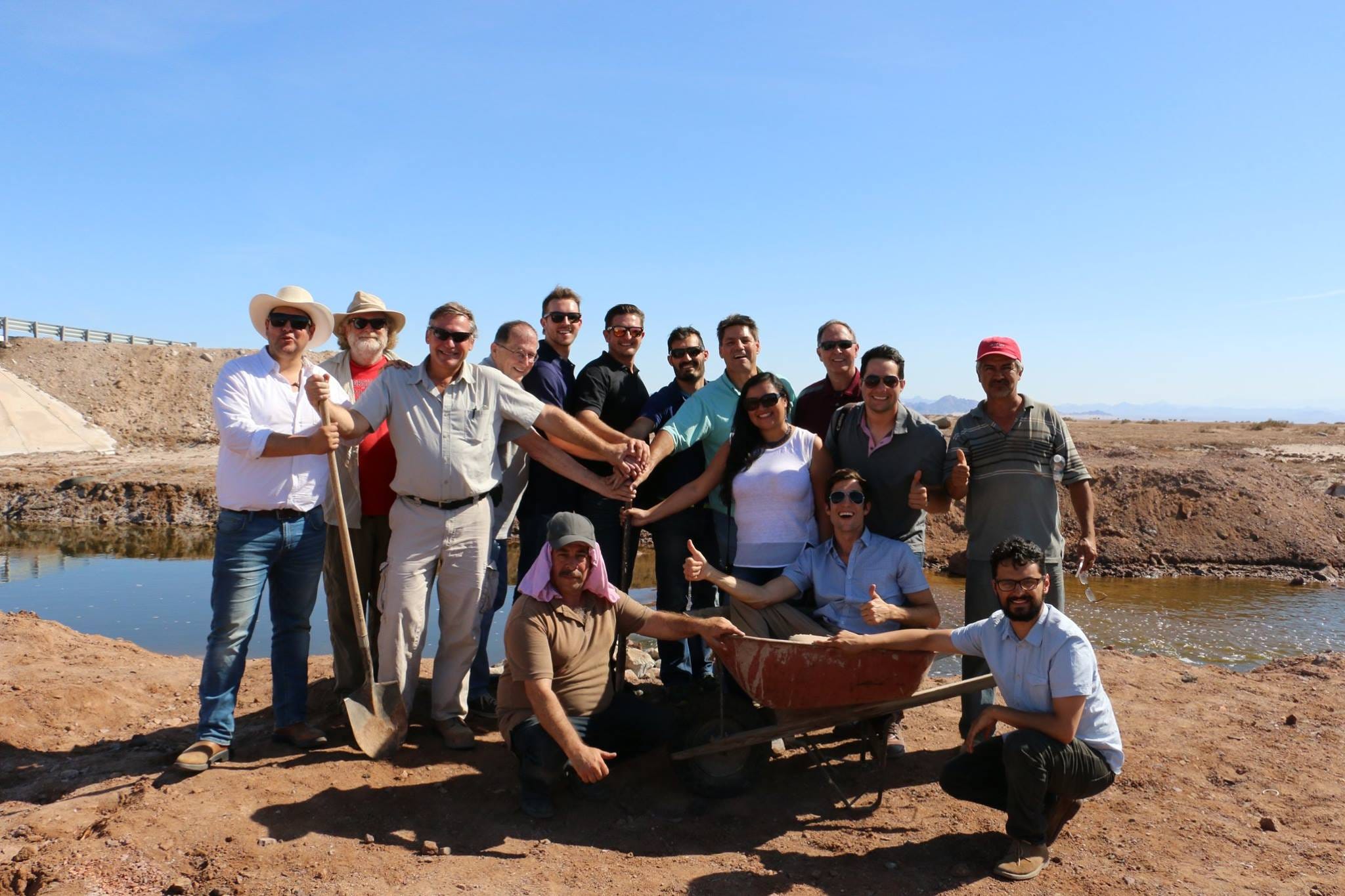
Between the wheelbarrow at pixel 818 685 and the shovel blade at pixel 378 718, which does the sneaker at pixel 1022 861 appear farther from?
the shovel blade at pixel 378 718

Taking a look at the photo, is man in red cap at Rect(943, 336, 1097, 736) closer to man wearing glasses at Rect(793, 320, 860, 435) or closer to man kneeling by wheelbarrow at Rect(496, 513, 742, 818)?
man wearing glasses at Rect(793, 320, 860, 435)

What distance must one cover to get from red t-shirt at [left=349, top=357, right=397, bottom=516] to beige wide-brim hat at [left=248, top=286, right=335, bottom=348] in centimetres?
35

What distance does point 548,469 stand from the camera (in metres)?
5.24

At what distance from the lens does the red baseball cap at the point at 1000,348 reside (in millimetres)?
4426

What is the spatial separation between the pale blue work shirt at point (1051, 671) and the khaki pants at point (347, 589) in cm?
307

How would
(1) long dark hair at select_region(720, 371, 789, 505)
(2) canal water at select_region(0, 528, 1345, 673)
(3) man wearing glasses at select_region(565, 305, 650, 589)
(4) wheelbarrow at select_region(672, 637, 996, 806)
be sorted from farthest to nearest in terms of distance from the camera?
(2) canal water at select_region(0, 528, 1345, 673)
(3) man wearing glasses at select_region(565, 305, 650, 589)
(1) long dark hair at select_region(720, 371, 789, 505)
(4) wheelbarrow at select_region(672, 637, 996, 806)

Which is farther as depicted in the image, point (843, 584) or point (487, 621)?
point (487, 621)

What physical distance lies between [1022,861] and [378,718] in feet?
9.80

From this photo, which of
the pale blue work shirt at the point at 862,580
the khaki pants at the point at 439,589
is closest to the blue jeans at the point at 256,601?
the khaki pants at the point at 439,589

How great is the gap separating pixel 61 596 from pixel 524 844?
35.8 feet

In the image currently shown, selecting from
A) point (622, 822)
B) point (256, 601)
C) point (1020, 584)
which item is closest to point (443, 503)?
point (256, 601)

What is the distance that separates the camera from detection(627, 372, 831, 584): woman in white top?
4461 mm

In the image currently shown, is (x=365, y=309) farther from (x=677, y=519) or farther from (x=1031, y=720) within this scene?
(x=1031, y=720)

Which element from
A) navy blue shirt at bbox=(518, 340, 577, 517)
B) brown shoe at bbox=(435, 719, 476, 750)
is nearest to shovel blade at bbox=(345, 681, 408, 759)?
brown shoe at bbox=(435, 719, 476, 750)
